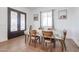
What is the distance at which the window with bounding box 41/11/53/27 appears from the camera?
6.56 feet

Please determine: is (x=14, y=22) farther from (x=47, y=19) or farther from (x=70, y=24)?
(x=70, y=24)

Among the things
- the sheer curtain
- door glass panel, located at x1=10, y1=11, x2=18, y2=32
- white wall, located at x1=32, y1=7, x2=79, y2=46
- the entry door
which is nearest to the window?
the sheer curtain

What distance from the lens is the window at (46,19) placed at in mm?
2001

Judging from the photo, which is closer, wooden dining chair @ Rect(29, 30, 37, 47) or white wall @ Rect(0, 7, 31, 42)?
white wall @ Rect(0, 7, 31, 42)

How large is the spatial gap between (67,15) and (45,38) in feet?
2.76

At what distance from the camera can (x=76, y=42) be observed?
1.98 metres

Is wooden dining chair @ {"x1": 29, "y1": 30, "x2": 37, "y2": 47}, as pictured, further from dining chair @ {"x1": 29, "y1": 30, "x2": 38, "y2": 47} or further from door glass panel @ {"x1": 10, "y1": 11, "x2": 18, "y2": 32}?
door glass panel @ {"x1": 10, "y1": 11, "x2": 18, "y2": 32}

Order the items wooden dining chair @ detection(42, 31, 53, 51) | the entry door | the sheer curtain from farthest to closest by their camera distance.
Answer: wooden dining chair @ detection(42, 31, 53, 51) → the entry door → the sheer curtain

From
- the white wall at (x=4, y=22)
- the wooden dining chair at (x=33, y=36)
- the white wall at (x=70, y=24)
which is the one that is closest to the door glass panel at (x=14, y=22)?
the white wall at (x=4, y=22)

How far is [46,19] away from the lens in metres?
2.04

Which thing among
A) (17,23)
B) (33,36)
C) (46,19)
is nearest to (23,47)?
(33,36)
